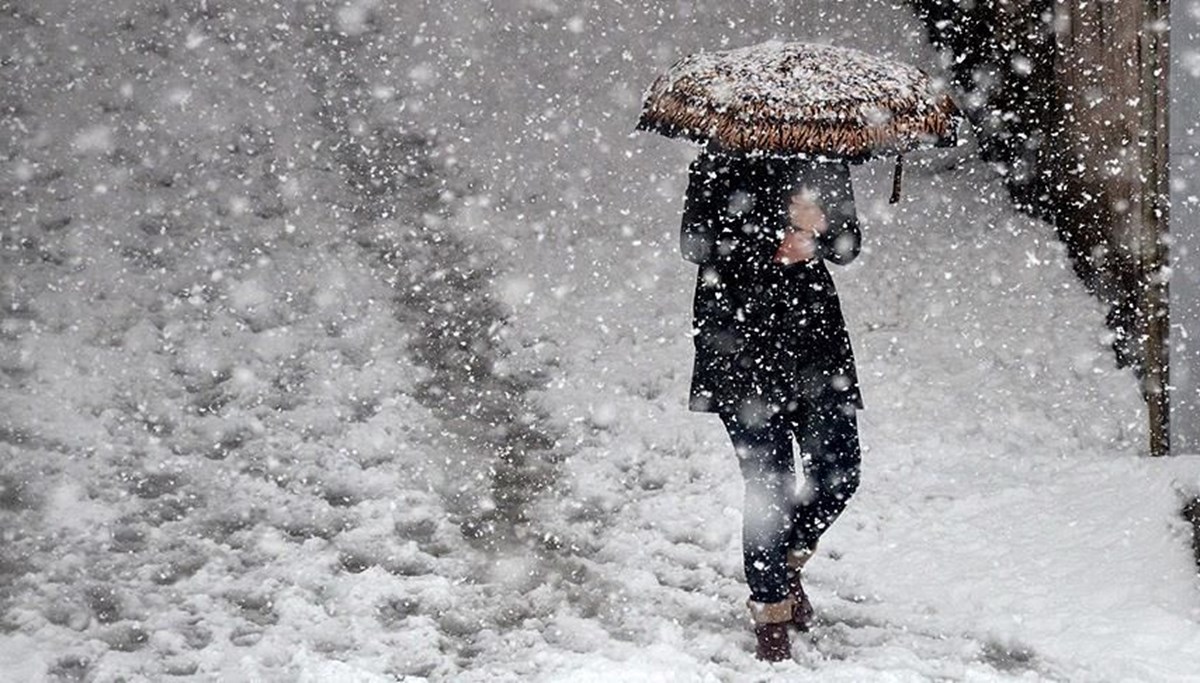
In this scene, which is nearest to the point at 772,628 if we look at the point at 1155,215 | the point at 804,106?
the point at 804,106

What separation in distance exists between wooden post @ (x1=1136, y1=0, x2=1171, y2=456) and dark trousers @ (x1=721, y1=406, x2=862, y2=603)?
7.93 feet

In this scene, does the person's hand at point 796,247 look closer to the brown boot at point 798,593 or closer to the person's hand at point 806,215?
the person's hand at point 806,215

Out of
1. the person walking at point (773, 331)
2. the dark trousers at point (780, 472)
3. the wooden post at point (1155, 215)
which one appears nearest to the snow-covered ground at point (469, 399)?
the wooden post at point (1155, 215)

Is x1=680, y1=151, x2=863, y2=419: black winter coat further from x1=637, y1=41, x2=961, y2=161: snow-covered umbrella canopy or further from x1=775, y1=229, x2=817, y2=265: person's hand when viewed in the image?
x1=637, y1=41, x2=961, y2=161: snow-covered umbrella canopy

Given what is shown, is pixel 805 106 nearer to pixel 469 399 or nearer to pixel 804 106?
pixel 804 106

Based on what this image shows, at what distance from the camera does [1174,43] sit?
590cm

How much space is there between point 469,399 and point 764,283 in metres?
3.24

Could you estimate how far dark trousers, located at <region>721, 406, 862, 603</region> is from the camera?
447 cm

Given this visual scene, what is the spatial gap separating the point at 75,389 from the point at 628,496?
3070mm

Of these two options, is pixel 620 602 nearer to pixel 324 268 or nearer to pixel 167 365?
pixel 167 365

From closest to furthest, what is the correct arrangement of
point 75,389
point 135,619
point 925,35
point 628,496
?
point 135,619, point 628,496, point 75,389, point 925,35

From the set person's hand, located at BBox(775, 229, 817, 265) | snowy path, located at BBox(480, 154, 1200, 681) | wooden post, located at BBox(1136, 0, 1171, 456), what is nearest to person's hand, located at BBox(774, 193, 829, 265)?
person's hand, located at BBox(775, 229, 817, 265)

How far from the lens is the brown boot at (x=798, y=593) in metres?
4.72

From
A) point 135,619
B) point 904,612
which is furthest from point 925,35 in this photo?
point 135,619
